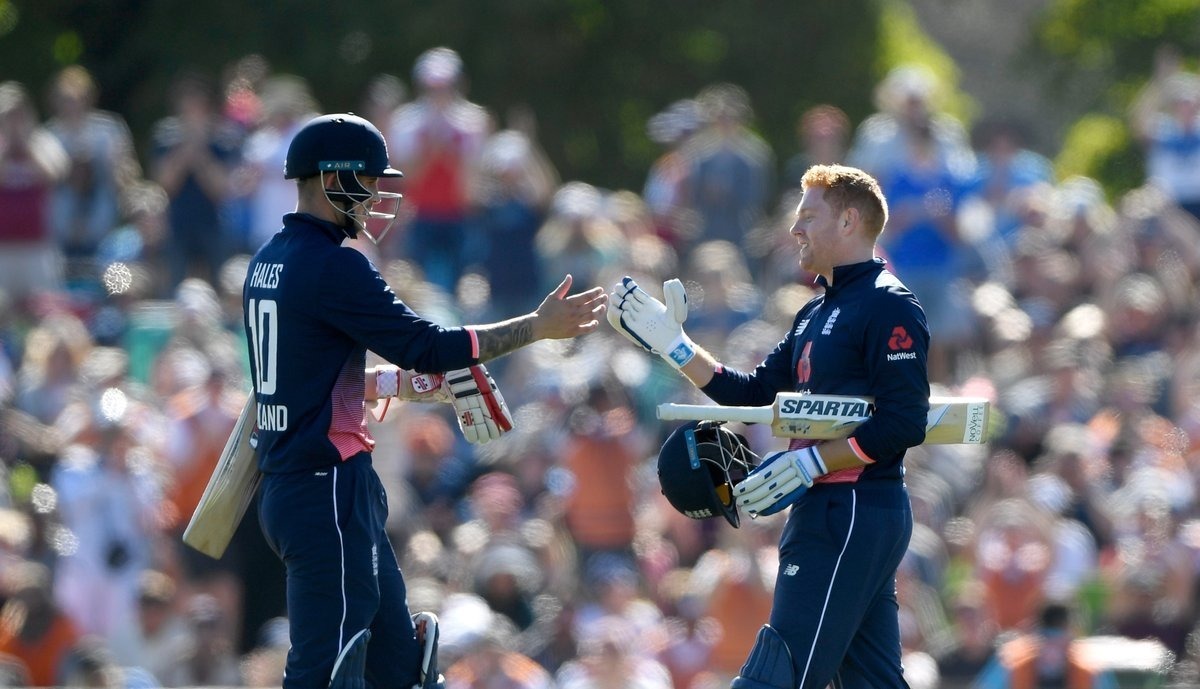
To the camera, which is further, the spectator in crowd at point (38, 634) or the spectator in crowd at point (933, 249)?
the spectator in crowd at point (933, 249)

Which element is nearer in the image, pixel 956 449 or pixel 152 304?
pixel 956 449

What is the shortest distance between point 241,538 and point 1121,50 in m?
13.5

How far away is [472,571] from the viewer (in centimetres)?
1141

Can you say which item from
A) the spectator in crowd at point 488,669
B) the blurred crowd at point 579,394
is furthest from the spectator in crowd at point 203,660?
the spectator in crowd at point 488,669

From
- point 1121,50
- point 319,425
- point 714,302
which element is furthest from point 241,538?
point 1121,50

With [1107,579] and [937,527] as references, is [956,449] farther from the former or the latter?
[1107,579]

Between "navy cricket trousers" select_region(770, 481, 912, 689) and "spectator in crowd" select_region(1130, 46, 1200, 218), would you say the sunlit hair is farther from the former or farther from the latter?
"spectator in crowd" select_region(1130, 46, 1200, 218)

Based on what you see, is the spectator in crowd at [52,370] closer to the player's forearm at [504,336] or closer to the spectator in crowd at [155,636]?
the spectator in crowd at [155,636]

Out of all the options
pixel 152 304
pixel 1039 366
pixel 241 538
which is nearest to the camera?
pixel 241 538

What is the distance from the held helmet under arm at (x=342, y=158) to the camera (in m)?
6.60

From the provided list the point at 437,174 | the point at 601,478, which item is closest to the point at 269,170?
the point at 437,174

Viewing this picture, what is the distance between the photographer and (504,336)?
261 inches

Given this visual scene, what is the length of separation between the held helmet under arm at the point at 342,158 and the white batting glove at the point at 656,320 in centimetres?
94

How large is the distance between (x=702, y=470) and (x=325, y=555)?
1.35m
